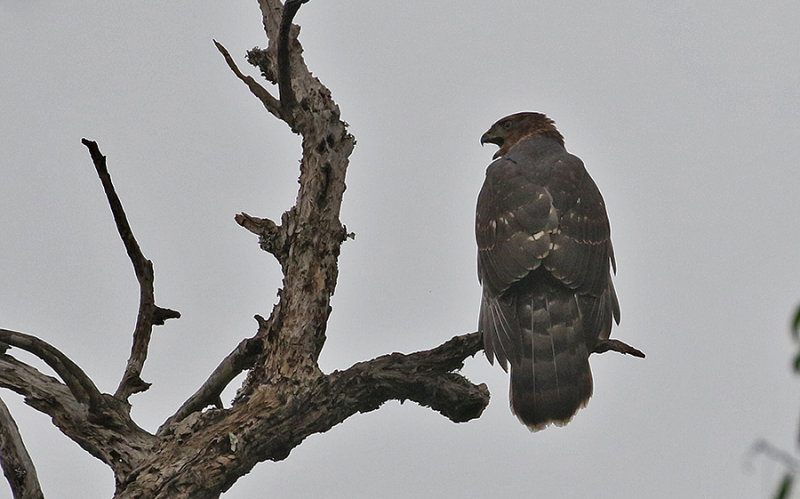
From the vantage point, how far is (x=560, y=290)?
6.64m

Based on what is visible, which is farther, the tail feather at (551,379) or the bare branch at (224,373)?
the tail feather at (551,379)

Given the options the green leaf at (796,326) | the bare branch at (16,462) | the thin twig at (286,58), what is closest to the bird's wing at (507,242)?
the thin twig at (286,58)

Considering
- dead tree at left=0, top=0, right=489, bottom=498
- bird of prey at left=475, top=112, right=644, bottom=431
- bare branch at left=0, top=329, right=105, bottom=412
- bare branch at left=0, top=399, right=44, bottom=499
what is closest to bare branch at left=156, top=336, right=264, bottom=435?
dead tree at left=0, top=0, right=489, bottom=498

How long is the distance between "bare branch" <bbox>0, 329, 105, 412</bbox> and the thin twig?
210cm

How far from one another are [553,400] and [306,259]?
1757 mm

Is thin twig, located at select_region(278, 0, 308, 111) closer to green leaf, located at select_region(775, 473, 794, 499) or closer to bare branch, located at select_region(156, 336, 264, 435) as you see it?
bare branch, located at select_region(156, 336, 264, 435)

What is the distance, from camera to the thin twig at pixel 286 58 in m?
5.88

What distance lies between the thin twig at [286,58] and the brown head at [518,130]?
10.1 feet

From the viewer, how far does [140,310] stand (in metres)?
5.94

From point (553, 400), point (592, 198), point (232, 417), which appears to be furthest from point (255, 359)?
point (592, 198)

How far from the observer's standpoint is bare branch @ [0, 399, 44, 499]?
5465 millimetres

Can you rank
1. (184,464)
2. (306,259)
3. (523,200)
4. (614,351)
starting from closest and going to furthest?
(184,464) < (306,259) < (614,351) < (523,200)

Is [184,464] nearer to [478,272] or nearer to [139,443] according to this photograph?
[139,443]

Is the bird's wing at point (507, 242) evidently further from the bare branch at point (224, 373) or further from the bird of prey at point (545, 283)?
the bare branch at point (224, 373)
